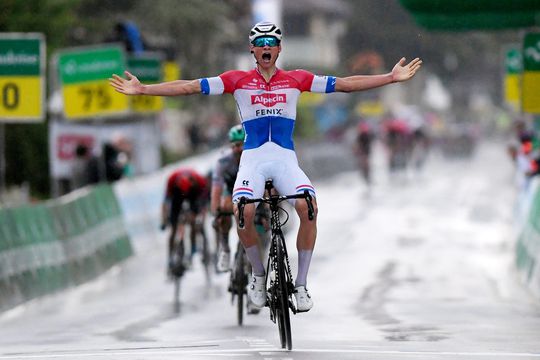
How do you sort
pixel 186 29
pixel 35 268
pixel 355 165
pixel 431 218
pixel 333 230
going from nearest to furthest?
pixel 35 268, pixel 333 230, pixel 431 218, pixel 186 29, pixel 355 165

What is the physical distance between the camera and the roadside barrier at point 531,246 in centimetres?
2034

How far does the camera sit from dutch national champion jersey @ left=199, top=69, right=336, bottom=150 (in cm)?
1234

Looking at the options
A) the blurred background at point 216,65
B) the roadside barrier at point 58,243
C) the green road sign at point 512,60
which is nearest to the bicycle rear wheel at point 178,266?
the roadside barrier at point 58,243

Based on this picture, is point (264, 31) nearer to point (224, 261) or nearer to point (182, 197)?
point (224, 261)

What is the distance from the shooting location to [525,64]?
2166 centimetres

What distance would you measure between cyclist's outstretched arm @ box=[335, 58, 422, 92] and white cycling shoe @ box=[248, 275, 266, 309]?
5.29 feet

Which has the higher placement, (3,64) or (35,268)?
(3,64)

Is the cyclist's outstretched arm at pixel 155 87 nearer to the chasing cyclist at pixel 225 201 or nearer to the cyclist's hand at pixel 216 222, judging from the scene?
the chasing cyclist at pixel 225 201

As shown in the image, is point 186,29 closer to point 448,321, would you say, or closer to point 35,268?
point 35,268

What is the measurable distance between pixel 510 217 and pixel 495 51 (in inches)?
2836

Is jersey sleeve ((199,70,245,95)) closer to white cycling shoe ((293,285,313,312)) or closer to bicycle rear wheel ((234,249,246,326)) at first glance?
white cycling shoe ((293,285,313,312))

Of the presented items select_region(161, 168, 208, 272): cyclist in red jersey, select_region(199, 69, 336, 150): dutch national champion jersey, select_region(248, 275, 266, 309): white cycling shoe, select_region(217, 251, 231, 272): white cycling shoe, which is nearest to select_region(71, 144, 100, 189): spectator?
select_region(161, 168, 208, 272): cyclist in red jersey

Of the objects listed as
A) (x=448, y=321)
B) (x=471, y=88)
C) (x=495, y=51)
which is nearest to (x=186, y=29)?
(x=448, y=321)

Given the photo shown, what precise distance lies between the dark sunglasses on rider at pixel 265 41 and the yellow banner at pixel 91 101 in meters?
14.1
